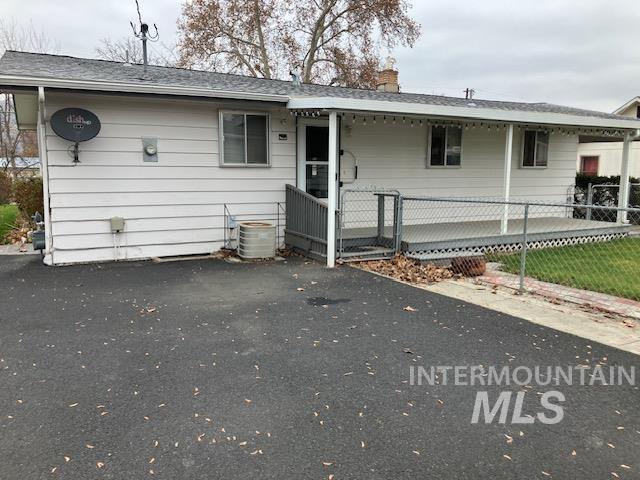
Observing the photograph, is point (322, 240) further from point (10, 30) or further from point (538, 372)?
point (10, 30)

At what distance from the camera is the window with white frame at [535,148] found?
12.1m

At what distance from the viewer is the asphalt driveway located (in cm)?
251

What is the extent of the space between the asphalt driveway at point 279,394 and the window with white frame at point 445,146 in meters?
5.61

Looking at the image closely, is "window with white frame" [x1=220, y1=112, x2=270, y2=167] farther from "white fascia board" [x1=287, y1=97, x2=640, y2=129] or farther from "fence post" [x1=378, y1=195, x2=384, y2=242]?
"fence post" [x1=378, y1=195, x2=384, y2=242]

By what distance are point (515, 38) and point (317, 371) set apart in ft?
73.9

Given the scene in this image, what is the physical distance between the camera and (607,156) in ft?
83.0

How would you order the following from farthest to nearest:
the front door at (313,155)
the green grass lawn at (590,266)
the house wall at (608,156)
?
the house wall at (608,156), the front door at (313,155), the green grass lawn at (590,266)

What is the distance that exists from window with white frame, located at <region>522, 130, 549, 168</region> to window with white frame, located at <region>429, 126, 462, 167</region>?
2189 millimetres

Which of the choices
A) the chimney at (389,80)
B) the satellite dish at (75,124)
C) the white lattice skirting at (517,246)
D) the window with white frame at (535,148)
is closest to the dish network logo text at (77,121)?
the satellite dish at (75,124)

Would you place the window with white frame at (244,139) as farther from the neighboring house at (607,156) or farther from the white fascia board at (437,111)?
the neighboring house at (607,156)

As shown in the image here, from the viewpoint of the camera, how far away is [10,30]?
20250 millimetres

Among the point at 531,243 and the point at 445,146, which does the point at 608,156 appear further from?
the point at 531,243

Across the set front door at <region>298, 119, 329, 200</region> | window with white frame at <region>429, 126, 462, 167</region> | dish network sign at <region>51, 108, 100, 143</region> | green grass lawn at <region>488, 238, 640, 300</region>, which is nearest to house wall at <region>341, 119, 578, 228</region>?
window with white frame at <region>429, 126, 462, 167</region>

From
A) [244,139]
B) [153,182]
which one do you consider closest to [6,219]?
[153,182]
